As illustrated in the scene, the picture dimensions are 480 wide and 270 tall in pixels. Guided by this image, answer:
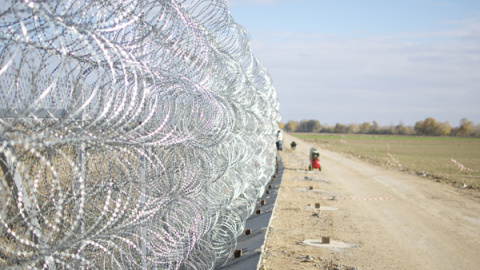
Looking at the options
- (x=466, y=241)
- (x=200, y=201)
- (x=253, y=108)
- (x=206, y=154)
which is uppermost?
(x=253, y=108)

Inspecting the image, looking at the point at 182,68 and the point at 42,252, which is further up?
the point at 182,68

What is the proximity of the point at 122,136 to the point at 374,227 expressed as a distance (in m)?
9.68

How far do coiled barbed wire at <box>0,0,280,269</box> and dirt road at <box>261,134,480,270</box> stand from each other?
8.53 feet

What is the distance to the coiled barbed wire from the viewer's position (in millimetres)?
2846

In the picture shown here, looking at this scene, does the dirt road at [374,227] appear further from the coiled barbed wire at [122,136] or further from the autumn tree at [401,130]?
the autumn tree at [401,130]

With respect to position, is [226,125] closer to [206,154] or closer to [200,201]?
[206,154]

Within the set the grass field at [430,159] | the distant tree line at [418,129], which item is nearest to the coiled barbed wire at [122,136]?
the grass field at [430,159]

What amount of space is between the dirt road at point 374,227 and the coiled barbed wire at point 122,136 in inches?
102

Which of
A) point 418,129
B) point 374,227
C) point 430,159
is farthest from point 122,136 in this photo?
point 418,129

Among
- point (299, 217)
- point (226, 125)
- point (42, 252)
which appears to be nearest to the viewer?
point (42, 252)

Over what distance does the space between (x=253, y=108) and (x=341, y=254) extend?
11.6ft

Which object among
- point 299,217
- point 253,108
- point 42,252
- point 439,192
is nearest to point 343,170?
point 439,192

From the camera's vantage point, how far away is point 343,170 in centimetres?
2816

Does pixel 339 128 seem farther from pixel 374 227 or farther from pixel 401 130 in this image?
pixel 374 227
